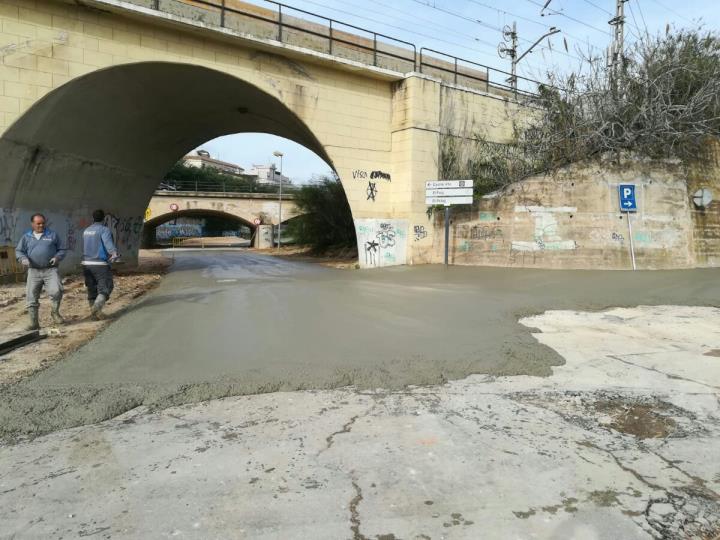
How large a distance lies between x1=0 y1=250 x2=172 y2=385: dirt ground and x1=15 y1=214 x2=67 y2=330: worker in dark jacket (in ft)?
1.38

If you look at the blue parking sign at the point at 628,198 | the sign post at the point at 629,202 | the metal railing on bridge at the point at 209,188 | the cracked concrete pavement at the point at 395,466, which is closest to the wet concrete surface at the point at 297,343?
the cracked concrete pavement at the point at 395,466

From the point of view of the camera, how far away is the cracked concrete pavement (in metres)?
2.48

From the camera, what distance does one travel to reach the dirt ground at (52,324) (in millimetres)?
5277

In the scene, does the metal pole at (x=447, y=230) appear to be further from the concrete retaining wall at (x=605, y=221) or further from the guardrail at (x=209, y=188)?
the guardrail at (x=209, y=188)

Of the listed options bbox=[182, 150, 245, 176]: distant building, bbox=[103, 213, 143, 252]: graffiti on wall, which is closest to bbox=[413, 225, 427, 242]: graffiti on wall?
bbox=[103, 213, 143, 252]: graffiti on wall

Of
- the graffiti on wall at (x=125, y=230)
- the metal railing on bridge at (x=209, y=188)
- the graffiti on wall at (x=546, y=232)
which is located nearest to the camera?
the graffiti on wall at (x=546, y=232)

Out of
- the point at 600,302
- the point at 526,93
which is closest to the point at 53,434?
the point at 600,302

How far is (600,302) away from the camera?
9.09 m

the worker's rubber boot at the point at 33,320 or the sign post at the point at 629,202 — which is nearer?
the worker's rubber boot at the point at 33,320

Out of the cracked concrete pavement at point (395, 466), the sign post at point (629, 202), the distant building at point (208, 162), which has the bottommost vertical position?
the cracked concrete pavement at point (395, 466)

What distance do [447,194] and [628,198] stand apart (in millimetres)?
5148

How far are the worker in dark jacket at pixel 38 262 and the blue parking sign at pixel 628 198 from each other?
13843 mm

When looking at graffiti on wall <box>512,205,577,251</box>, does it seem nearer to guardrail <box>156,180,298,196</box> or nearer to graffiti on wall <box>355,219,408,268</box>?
graffiti on wall <box>355,219,408,268</box>

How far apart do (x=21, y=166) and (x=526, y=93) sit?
17.3m
